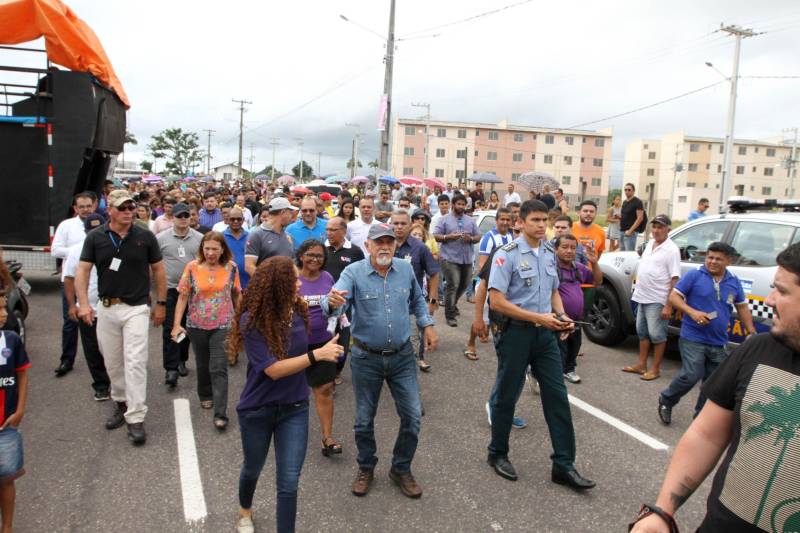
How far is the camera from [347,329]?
5051mm

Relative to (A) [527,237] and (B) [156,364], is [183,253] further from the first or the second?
(A) [527,237]

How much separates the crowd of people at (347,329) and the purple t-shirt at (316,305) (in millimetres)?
11

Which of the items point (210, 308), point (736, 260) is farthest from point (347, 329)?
point (736, 260)

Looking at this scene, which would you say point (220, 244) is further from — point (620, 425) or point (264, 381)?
point (620, 425)

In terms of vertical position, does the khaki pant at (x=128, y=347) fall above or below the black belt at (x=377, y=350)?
below

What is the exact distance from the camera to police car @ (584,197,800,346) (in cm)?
582

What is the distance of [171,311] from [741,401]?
5622mm

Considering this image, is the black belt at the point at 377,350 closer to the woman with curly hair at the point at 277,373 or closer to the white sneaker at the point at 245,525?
the woman with curly hair at the point at 277,373

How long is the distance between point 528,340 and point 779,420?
229cm

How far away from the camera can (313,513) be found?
355 cm

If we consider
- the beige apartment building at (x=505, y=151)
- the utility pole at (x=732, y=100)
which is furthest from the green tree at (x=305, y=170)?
the utility pole at (x=732, y=100)

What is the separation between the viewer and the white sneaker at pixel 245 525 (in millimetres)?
3293

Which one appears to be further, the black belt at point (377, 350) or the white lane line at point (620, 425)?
the white lane line at point (620, 425)

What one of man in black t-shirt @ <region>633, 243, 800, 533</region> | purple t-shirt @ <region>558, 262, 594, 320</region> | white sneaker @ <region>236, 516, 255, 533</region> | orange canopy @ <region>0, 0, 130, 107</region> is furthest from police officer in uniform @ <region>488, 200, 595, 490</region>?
orange canopy @ <region>0, 0, 130, 107</region>
